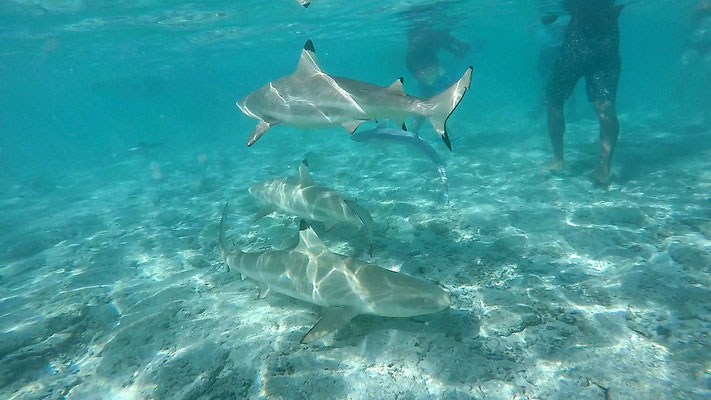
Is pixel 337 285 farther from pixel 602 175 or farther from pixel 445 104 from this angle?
pixel 602 175

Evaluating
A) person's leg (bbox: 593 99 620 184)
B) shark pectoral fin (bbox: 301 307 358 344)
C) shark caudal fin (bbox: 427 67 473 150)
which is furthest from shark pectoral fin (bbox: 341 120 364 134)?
person's leg (bbox: 593 99 620 184)

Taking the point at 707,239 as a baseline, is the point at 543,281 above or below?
above

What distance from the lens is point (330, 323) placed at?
4.07m

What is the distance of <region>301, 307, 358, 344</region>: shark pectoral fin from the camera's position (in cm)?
394

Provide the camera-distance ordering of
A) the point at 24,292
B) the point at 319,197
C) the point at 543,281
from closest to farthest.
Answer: the point at 543,281 → the point at 319,197 → the point at 24,292

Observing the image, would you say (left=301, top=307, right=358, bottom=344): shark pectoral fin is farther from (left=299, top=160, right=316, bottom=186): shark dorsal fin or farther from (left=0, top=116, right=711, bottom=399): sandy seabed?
(left=299, top=160, right=316, bottom=186): shark dorsal fin

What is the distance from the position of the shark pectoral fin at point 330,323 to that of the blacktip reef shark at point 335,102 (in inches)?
93.0

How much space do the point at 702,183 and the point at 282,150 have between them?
18672 millimetres

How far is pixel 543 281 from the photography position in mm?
5250

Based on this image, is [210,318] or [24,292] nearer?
[210,318]

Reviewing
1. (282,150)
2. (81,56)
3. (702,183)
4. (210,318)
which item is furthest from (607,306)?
(81,56)

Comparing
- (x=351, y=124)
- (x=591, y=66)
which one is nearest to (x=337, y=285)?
(x=351, y=124)

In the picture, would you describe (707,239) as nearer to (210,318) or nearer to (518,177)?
(518,177)

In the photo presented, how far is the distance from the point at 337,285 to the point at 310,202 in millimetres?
2719
